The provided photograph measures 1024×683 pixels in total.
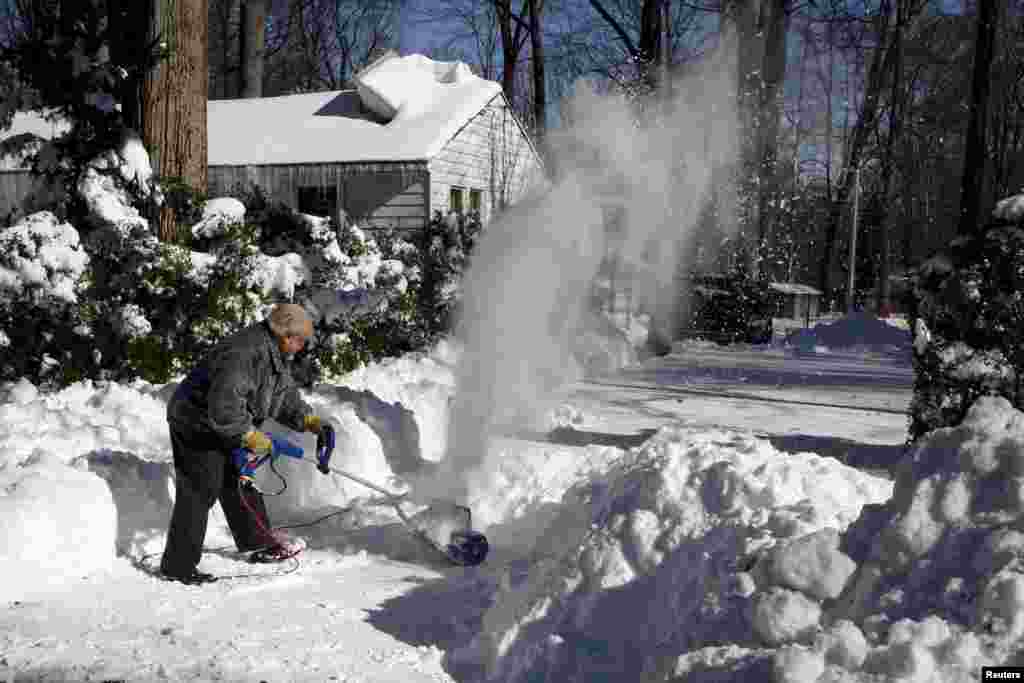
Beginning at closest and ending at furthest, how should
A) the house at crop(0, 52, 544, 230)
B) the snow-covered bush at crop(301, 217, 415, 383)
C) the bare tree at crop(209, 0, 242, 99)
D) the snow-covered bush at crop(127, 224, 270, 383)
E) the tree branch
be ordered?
the snow-covered bush at crop(127, 224, 270, 383), the snow-covered bush at crop(301, 217, 415, 383), the house at crop(0, 52, 544, 230), the tree branch, the bare tree at crop(209, 0, 242, 99)

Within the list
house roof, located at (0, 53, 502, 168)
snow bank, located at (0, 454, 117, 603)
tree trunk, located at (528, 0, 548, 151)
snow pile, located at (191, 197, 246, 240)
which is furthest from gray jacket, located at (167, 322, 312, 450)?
tree trunk, located at (528, 0, 548, 151)

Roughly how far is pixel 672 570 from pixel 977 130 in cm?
1018

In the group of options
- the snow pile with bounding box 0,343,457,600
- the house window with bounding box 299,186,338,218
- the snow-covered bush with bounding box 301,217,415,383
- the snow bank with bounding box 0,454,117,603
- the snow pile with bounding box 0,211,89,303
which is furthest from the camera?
the house window with bounding box 299,186,338,218

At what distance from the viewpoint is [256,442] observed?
14.6 feet

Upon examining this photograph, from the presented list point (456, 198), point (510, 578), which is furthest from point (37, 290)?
point (456, 198)

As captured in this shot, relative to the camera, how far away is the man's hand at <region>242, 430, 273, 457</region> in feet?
14.6

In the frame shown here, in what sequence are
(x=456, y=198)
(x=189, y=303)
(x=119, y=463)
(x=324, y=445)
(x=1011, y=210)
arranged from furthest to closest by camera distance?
(x=456, y=198) < (x=189, y=303) < (x=1011, y=210) < (x=119, y=463) < (x=324, y=445)

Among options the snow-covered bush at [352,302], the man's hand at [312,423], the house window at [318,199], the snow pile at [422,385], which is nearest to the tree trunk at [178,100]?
the snow-covered bush at [352,302]

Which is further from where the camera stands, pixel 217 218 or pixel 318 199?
pixel 318 199

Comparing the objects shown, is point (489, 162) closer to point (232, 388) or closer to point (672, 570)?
point (232, 388)

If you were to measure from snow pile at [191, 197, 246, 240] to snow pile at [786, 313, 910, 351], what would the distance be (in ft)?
37.1

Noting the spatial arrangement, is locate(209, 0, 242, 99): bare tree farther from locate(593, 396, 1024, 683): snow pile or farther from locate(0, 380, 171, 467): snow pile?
locate(593, 396, 1024, 683): snow pile

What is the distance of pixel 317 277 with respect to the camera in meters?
9.14

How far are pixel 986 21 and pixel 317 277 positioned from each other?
344 inches
